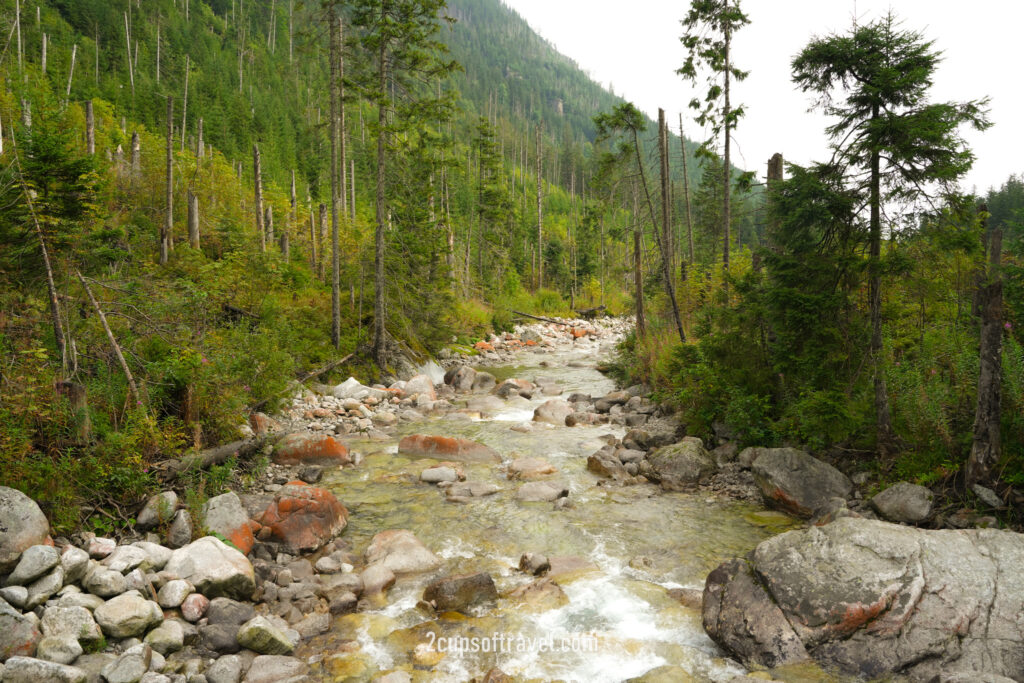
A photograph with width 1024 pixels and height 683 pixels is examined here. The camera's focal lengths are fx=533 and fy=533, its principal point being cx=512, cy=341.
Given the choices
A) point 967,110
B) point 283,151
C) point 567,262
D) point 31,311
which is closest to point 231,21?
point 283,151

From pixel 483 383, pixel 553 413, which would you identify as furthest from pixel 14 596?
pixel 483 383

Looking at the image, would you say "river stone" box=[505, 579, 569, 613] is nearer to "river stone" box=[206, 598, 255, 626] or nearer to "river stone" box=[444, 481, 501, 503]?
"river stone" box=[206, 598, 255, 626]

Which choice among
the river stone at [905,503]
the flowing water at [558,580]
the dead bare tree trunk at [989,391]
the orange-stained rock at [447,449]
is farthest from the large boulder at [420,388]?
the dead bare tree trunk at [989,391]

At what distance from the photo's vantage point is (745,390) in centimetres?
952

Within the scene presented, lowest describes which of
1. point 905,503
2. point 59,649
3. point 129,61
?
point 59,649

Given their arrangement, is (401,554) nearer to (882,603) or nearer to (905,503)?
(882,603)

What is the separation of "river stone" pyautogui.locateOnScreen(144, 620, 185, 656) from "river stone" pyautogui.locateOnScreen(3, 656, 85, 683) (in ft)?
1.90

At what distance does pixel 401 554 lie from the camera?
20.4ft

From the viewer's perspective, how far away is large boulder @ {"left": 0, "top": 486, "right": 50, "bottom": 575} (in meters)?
4.29

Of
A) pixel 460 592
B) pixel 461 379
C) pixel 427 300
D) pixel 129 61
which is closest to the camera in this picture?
pixel 460 592

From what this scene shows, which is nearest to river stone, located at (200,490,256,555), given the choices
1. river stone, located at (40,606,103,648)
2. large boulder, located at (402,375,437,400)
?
river stone, located at (40,606,103,648)

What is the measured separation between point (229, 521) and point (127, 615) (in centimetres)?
175

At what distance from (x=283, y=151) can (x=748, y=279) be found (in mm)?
47438

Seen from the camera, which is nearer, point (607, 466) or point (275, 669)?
point (275, 669)
